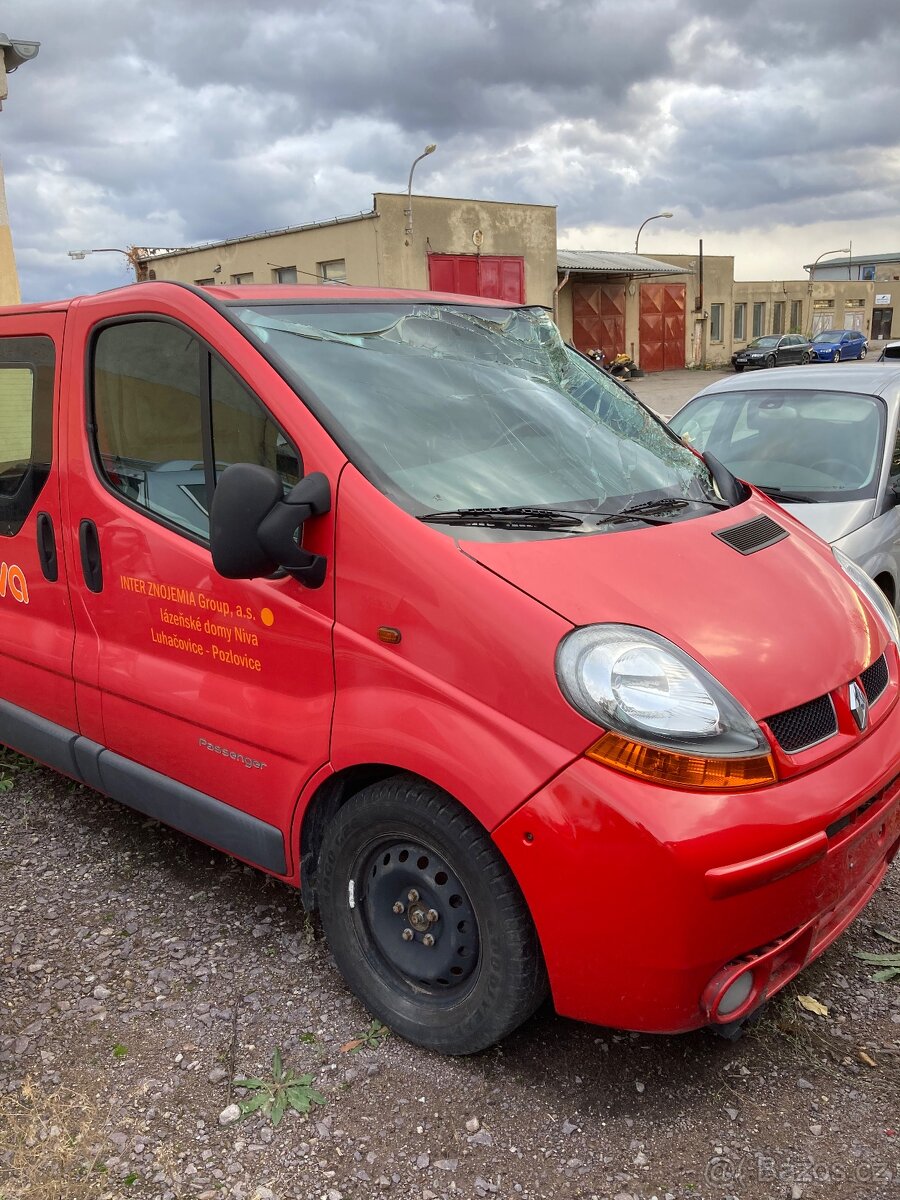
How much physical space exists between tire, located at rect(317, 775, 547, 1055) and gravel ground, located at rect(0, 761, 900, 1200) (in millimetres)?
152

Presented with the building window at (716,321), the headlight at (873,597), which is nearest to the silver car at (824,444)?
the headlight at (873,597)

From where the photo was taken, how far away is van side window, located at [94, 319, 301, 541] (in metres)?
2.64

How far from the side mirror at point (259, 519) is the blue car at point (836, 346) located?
43.1 m

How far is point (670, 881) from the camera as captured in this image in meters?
1.94

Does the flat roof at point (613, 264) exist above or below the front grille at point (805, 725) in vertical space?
above

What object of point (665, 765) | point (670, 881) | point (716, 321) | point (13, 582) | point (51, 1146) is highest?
point (716, 321)

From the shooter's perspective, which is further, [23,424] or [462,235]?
[462,235]

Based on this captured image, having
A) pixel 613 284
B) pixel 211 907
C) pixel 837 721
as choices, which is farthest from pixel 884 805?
pixel 613 284

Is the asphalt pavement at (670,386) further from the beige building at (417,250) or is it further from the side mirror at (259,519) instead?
the side mirror at (259,519)

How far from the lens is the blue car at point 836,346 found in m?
42.0

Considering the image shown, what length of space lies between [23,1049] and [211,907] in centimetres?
76

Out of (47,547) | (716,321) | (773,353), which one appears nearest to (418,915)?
(47,547)

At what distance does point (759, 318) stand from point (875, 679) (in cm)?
5270

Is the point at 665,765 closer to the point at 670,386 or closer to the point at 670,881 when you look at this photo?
the point at 670,881
